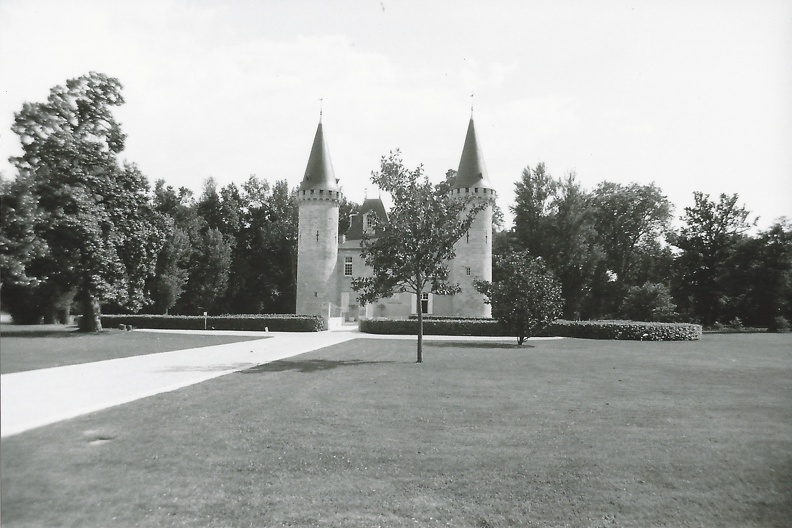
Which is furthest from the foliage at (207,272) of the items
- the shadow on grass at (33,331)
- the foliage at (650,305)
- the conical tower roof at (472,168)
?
the conical tower roof at (472,168)

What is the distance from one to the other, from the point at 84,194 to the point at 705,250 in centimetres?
4500

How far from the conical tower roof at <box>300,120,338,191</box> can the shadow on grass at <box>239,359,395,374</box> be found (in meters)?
28.1

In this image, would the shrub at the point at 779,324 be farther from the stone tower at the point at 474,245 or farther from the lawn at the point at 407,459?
the lawn at the point at 407,459

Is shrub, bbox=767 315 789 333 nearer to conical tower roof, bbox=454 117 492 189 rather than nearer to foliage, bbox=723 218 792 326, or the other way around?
foliage, bbox=723 218 792 326

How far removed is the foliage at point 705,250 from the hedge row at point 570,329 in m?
10.3

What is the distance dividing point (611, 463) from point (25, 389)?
5.21 m

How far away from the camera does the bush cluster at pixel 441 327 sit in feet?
103

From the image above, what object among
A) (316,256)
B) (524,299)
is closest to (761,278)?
(524,299)

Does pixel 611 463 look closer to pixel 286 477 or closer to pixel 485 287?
pixel 286 477

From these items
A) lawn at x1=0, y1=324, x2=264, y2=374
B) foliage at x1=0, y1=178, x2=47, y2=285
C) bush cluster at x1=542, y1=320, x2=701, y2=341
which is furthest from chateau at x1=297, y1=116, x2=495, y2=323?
foliage at x1=0, y1=178, x2=47, y2=285

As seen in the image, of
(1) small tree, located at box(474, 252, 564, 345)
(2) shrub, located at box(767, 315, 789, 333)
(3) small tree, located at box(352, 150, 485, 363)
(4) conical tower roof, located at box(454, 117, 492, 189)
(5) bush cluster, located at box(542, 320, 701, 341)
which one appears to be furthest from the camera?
(4) conical tower roof, located at box(454, 117, 492, 189)

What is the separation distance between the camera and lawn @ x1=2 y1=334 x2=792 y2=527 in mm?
2427

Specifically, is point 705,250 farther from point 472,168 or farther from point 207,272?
point 207,272

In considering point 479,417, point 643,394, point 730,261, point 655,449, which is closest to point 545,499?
point 655,449
